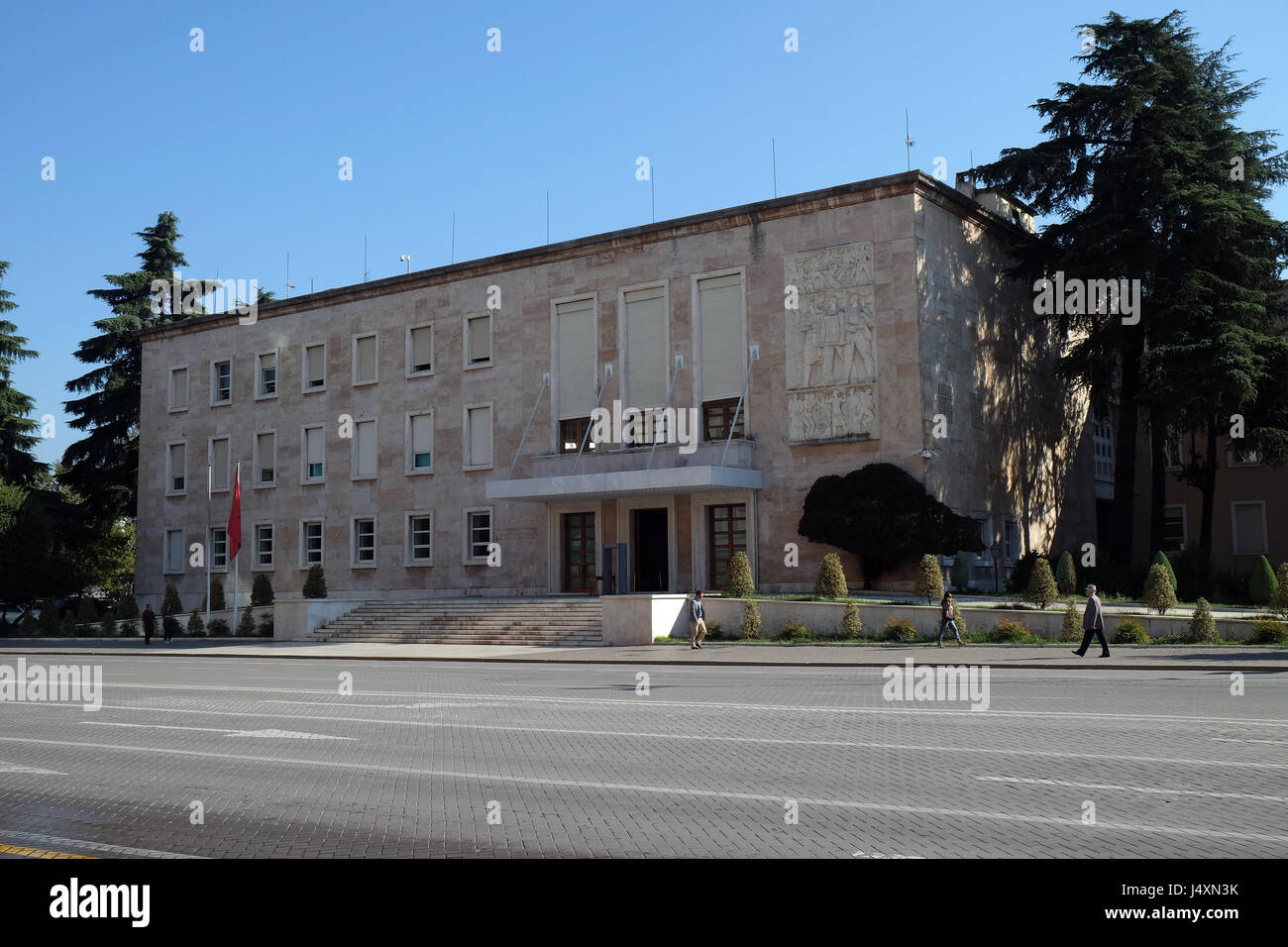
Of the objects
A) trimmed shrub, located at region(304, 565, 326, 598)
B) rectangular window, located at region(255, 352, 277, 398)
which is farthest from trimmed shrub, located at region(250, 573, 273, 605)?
rectangular window, located at region(255, 352, 277, 398)

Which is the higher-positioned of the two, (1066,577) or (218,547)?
(218,547)

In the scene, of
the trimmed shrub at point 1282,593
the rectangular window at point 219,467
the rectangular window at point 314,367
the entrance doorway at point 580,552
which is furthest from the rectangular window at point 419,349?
the trimmed shrub at point 1282,593

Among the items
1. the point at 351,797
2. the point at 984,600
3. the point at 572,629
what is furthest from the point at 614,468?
the point at 351,797

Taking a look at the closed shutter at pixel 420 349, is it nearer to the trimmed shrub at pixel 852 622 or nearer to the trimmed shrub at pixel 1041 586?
the trimmed shrub at pixel 852 622

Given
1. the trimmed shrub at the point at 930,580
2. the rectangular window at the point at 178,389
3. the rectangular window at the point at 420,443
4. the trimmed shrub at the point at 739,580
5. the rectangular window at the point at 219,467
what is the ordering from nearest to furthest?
the trimmed shrub at the point at 930,580, the trimmed shrub at the point at 739,580, the rectangular window at the point at 420,443, the rectangular window at the point at 219,467, the rectangular window at the point at 178,389

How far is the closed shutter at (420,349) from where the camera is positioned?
156ft

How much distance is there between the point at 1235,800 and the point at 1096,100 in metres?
36.6

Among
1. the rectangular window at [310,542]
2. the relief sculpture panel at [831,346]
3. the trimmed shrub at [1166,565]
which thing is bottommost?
the trimmed shrub at [1166,565]

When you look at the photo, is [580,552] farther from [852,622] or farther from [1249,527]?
[1249,527]

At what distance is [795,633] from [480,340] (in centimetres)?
2147

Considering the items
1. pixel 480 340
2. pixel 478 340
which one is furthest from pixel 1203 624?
pixel 478 340

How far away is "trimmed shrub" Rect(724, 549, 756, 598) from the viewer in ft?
107

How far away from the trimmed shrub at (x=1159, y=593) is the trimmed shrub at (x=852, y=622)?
6837 millimetres

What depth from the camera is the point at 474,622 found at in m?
36.7
